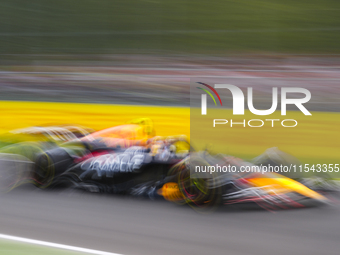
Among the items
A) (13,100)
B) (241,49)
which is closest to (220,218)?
(241,49)

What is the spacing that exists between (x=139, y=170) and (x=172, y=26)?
94.9 inches

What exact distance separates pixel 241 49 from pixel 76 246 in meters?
3.45

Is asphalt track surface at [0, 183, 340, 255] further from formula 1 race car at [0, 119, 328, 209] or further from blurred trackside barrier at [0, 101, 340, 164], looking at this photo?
blurred trackside barrier at [0, 101, 340, 164]

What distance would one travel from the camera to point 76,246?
3.27m

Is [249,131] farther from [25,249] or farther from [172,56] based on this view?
[25,249]

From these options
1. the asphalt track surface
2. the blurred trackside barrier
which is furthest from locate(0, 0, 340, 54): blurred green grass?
the asphalt track surface

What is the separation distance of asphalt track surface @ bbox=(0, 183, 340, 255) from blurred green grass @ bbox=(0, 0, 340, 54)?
2332mm

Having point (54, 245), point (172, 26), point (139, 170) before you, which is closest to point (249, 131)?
point (172, 26)

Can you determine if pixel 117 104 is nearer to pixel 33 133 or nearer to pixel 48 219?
pixel 33 133

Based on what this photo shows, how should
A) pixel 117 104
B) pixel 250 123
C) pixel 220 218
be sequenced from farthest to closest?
pixel 117 104
pixel 250 123
pixel 220 218

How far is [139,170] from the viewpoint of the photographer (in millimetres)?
4117

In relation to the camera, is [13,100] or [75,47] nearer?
[75,47]

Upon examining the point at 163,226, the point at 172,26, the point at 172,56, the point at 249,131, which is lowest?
the point at 163,226

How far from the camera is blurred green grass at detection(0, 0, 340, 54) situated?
5066 mm
